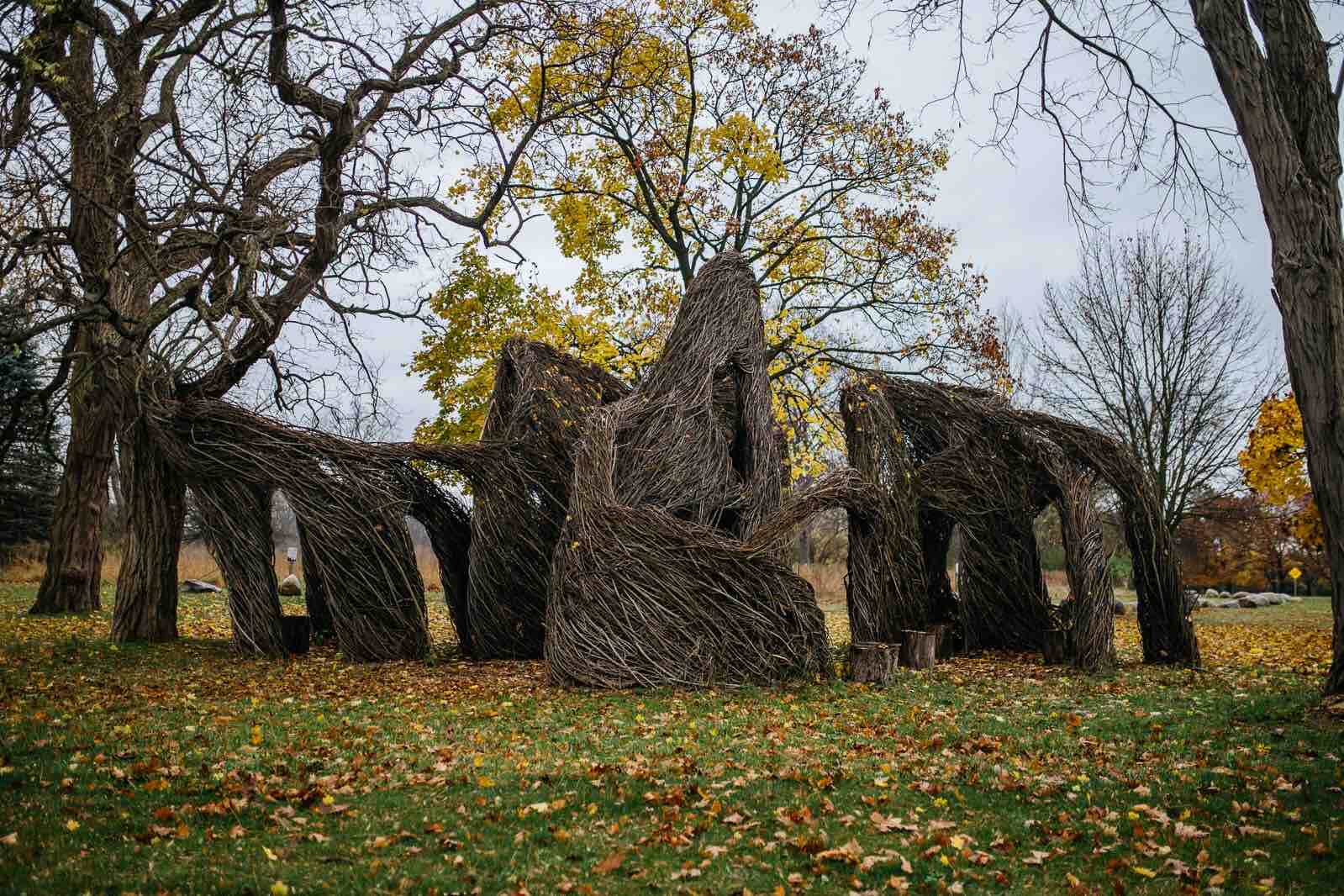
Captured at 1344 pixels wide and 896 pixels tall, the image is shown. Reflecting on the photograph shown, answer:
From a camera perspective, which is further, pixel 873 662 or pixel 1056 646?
pixel 1056 646

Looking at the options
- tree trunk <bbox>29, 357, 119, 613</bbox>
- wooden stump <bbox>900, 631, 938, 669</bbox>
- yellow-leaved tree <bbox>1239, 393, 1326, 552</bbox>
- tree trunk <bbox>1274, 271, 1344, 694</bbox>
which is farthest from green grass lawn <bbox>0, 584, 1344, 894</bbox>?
yellow-leaved tree <bbox>1239, 393, 1326, 552</bbox>

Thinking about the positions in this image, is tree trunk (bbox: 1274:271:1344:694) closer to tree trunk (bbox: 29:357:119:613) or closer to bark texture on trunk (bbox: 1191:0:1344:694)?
bark texture on trunk (bbox: 1191:0:1344:694)

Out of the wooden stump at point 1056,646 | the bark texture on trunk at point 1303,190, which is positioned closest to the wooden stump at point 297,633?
the wooden stump at point 1056,646

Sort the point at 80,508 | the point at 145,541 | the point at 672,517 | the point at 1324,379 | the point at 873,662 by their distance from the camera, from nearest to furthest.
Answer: the point at 1324,379 → the point at 672,517 → the point at 873,662 → the point at 145,541 → the point at 80,508

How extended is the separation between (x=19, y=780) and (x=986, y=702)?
7.91 m

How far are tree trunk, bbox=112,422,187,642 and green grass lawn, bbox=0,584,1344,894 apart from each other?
250 centimetres

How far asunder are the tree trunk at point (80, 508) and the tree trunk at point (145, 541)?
317cm

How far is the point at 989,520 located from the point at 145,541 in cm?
1106

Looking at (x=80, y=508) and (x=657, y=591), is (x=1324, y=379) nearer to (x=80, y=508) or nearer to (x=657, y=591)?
(x=657, y=591)

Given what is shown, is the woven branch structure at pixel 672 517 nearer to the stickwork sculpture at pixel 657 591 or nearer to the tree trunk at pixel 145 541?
the stickwork sculpture at pixel 657 591

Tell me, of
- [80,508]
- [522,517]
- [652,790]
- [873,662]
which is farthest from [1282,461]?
[80,508]

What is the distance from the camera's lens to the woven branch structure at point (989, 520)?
12.4 metres

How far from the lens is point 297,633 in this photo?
12.5m

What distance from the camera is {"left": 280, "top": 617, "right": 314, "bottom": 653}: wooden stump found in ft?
40.9
